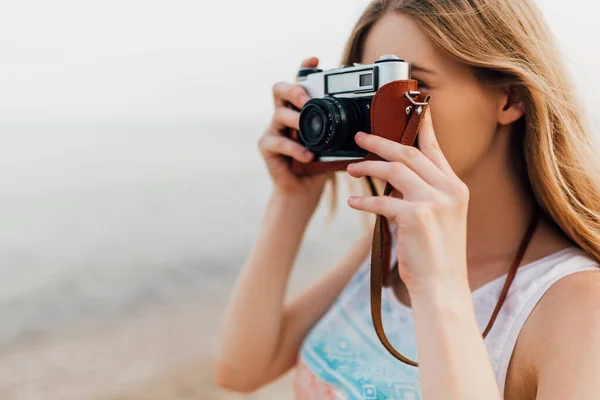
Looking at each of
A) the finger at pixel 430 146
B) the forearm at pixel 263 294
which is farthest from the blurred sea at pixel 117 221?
the finger at pixel 430 146

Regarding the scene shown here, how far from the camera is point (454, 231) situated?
0.96 m

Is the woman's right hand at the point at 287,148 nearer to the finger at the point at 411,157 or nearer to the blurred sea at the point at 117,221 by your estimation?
the finger at the point at 411,157

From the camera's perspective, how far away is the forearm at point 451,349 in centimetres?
92

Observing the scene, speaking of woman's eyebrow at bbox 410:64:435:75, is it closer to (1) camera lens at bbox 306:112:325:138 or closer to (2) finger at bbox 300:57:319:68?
(1) camera lens at bbox 306:112:325:138

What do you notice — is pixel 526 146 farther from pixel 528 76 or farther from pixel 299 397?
pixel 299 397

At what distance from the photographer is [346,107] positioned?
4.03 feet

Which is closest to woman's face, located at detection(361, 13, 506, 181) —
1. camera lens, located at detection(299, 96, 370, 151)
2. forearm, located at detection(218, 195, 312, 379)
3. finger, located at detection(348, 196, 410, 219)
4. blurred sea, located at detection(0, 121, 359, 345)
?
camera lens, located at detection(299, 96, 370, 151)

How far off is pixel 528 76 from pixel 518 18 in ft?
0.39

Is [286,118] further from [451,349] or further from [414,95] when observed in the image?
[451,349]

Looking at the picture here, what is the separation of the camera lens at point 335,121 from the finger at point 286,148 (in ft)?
0.45

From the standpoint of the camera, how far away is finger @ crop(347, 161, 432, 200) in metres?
0.96

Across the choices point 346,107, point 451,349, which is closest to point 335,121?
point 346,107

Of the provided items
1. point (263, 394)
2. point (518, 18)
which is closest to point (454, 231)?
point (518, 18)

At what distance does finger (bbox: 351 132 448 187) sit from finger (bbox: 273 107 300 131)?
378 millimetres
